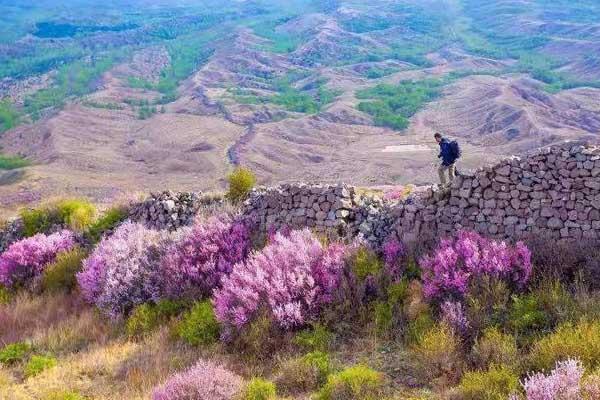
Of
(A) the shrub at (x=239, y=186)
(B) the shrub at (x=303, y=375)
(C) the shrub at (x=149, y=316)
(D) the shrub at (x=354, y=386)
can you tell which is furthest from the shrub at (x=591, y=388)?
(A) the shrub at (x=239, y=186)

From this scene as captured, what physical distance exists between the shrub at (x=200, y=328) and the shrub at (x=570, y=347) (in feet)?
15.9

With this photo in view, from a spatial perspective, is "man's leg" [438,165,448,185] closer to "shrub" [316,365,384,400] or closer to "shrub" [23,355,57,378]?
"shrub" [316,365,384,400]

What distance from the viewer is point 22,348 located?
10.0 metres

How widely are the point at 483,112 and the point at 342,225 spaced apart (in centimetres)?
7703

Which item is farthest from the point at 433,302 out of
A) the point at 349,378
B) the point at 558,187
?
the point at 558,187

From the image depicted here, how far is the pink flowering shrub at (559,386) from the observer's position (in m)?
5.35

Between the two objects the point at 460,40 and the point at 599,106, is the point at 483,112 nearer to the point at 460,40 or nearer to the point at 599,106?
the point at 599,106

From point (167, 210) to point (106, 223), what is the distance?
2.12m

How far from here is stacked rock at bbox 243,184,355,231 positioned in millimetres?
12195

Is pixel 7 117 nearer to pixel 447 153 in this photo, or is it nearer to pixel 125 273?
pixel 125 273

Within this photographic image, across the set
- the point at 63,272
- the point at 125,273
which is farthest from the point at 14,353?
the point at 63,272

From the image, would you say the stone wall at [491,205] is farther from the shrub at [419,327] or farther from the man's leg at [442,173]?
the shrub at [419,327]

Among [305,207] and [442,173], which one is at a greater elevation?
[442,173]

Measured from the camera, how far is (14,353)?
9.77m
